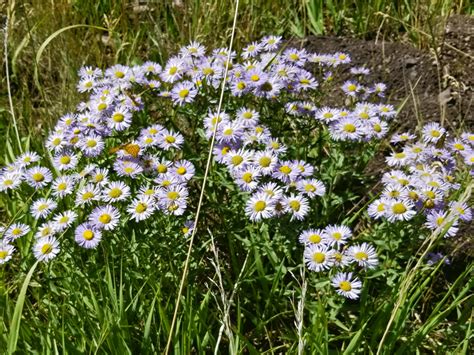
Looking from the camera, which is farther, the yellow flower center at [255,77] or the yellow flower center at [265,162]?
the yellow flower center at [255,77]

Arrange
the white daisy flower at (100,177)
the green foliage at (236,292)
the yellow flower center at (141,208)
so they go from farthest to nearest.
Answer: the white daisy flower at (100,177) < the yellow flower center at (141,208) < the green foliage at (236,292)

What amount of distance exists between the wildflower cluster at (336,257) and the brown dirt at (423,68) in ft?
3.95

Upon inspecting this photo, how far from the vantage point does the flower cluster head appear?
1.93 metres

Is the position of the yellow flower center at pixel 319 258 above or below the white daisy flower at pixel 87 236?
below

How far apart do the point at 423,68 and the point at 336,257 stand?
1.76 metres

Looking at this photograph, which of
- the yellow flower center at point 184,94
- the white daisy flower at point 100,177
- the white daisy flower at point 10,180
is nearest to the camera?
the white daisy flower at point 100,177

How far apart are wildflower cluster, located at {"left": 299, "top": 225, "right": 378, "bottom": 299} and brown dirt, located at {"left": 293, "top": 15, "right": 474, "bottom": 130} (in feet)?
3.95

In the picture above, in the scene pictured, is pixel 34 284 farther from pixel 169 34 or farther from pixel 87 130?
pixel 169 34

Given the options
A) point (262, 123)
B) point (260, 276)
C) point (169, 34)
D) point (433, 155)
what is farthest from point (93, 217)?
point (169, 34)

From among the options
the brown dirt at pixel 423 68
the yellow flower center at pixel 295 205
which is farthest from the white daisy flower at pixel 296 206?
the brown dirt at pixel 423 68

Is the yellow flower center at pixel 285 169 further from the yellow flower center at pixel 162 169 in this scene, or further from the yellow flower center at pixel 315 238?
the yellow flower center at pixel 162 169

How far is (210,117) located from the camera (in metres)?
2.26

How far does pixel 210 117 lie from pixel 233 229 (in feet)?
1.32

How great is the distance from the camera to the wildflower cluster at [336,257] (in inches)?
73.8
